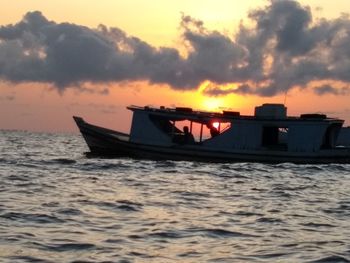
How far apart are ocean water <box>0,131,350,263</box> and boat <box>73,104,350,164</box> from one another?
8.23 m

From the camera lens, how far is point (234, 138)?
107ft

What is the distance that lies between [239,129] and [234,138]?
63 cm

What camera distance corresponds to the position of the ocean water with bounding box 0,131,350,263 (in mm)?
9523

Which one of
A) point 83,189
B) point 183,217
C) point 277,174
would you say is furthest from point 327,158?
point 183,217

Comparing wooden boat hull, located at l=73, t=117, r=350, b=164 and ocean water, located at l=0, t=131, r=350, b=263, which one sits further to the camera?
wooden boat hull, located at l=73, t=117, r=350, b=164

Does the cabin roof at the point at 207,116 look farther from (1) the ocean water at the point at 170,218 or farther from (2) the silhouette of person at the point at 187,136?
(1) the ocean water at the point at 170,218

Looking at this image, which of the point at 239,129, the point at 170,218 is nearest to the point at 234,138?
the point at 239,129

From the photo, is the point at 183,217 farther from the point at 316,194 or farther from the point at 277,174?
the point at 277,174

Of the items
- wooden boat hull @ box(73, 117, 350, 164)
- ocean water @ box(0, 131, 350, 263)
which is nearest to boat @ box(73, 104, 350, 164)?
wooden boat hull @ box(73, 117, 350, 164)

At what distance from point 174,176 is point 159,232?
1300 centimetres

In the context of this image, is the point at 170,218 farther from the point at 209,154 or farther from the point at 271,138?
the point at 271,138

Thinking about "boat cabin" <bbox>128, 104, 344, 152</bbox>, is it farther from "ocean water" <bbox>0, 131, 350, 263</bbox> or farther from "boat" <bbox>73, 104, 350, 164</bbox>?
"ocean water" <bbox>0, 131, 350, 263</bbox>

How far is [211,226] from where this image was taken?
39.7 feet

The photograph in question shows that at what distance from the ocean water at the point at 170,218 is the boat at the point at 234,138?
8.23m
